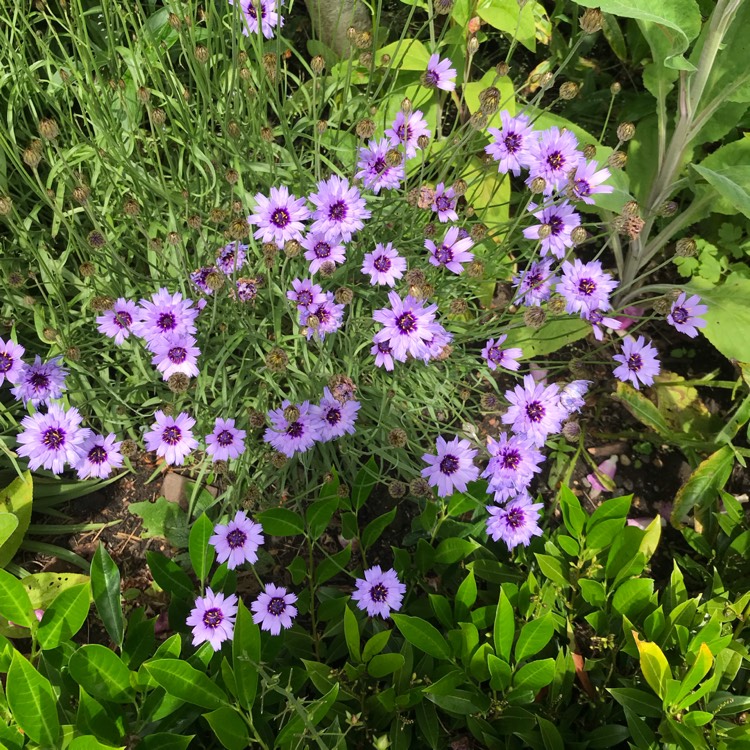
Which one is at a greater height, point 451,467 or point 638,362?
point 638,362

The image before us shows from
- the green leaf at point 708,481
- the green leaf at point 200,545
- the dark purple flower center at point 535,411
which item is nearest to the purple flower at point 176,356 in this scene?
the green leaf at point 200,545

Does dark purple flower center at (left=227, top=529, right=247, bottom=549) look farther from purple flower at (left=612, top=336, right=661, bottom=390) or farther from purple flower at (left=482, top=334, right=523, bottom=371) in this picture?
purple flower at (left=612, top=336, right=661, bottom=390)

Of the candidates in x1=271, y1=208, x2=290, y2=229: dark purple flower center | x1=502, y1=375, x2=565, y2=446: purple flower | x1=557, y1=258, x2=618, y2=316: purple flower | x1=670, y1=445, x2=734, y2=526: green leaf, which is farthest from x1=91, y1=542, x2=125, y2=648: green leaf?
x1=670, y1=445, x2=734, y2=526: green leaf

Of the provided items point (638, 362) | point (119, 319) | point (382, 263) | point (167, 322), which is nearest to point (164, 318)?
point (167, 322)

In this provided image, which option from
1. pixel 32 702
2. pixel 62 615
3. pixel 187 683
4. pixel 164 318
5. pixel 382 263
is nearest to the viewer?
pixel 32 702

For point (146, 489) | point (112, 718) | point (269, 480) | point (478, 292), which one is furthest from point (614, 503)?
point (146, 489)

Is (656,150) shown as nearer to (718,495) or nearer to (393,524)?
(718,495)

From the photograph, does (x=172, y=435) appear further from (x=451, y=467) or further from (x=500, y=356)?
(x=500, y=356)
